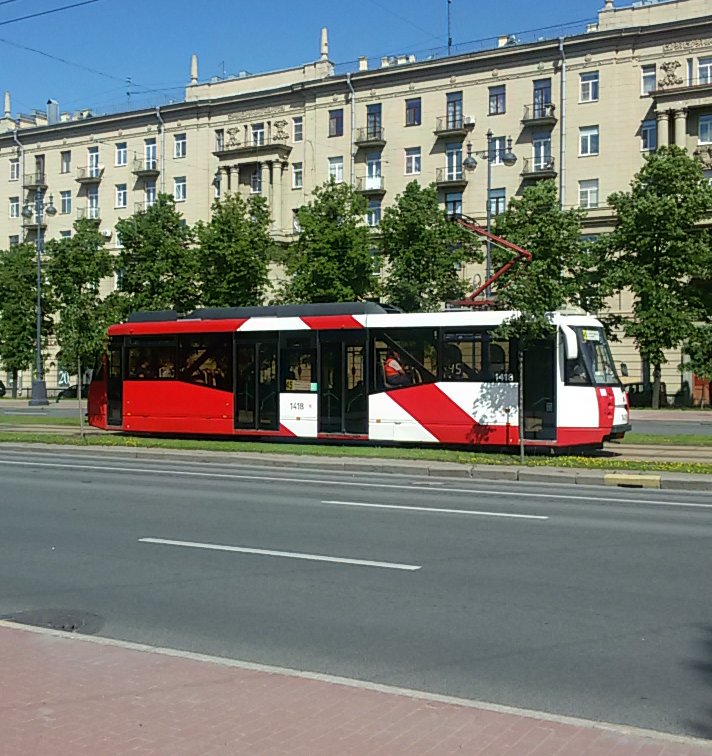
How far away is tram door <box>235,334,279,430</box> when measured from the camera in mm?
23250

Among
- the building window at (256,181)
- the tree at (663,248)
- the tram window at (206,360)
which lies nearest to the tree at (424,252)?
the tree at (663,248)

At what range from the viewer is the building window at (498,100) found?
5644 cm

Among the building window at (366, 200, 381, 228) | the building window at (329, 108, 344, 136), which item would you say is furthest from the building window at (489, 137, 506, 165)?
the building window at (329, 108, 344, 136)

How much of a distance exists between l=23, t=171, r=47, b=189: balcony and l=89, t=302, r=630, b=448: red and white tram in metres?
53.2

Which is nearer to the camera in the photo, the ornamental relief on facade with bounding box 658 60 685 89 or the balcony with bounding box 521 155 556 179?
the ornamental relief on facade with bounding box 658 60 685 89

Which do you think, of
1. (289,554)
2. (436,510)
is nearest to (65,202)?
(436,510)

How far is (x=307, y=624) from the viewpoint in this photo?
7.12 meters

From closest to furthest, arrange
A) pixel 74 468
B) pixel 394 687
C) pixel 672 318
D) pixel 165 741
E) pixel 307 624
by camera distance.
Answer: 1. pixel 165 741
2. pixel 394 687
3. pixel 307 624
4. pixel 74 468
5. pixel 672 318

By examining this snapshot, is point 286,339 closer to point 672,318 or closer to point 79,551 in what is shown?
point 79,551

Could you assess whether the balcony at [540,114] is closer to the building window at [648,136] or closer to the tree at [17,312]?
the building window at [648,136]

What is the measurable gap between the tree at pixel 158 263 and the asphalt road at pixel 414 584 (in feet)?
147

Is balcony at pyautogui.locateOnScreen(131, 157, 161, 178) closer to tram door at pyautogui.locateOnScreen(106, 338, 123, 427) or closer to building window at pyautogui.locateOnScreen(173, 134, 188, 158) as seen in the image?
building window at pyautogui.locateOnScreen(173, 134, 188, 158)

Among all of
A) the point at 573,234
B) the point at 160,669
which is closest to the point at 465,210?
the point at 573,234

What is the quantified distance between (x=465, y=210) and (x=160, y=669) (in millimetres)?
53952
